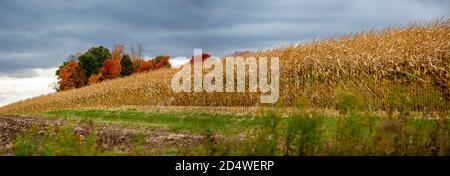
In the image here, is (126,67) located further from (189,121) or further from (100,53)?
(189,121)

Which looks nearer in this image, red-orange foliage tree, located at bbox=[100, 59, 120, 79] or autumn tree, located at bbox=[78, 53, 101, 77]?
autumn tree, located at bbox=[78, 53, 101, 77]

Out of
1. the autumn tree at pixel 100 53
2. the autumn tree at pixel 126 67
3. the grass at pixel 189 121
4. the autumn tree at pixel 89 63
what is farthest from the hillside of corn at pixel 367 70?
the autumn tree at pixel 100 53

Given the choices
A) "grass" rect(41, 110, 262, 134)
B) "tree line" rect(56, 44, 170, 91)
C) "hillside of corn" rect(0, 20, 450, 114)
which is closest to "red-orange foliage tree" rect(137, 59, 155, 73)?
"tree line" rect(56, 44, 170, 91)

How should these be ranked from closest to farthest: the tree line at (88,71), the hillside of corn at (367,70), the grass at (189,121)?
the grass at (189,121), the hillside of corn at (367,70), the tree line at (88,71)

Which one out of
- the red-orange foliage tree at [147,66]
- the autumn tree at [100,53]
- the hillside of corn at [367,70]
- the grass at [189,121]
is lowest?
the grass at [189,121]

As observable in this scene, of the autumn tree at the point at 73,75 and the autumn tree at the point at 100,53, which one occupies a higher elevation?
the autumn tree at the point at 100,53

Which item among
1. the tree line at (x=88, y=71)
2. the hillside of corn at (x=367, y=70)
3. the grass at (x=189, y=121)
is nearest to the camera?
the grass at (x=189, y=121)

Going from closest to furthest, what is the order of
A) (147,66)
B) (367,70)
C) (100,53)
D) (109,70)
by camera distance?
(367,70) → (109,70) → (100,53) → (147,66)

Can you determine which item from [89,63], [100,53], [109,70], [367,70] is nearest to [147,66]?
[100,53]

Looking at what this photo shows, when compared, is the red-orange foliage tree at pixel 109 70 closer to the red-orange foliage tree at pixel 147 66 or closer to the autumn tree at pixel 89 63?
the autumn tree at pixel 89 63

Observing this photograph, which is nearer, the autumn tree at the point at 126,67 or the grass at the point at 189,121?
the grass at the point at 189,121

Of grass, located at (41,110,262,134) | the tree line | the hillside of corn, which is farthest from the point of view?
the tree line

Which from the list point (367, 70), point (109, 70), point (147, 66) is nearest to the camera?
point (367, 70)

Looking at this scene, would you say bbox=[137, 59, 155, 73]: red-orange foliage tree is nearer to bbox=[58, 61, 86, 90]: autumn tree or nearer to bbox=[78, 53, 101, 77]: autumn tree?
bbox=[78, 53, 101, 77]: autumn tree
